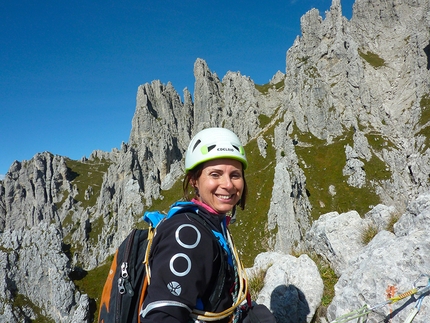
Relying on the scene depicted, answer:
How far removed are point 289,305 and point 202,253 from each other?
5369mm

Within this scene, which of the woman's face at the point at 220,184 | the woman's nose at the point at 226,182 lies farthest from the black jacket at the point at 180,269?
the woman's nose at the point at 226,182

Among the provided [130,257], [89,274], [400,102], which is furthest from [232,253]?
[400,102]

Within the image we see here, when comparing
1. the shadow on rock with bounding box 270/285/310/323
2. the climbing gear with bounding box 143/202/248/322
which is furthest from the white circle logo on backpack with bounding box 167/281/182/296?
the shadow on rock with bounding box 270/285/310/323

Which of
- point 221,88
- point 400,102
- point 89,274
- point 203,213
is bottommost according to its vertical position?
point 89,274

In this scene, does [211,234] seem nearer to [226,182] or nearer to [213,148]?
[226,182]

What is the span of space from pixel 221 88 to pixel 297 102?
8763cm

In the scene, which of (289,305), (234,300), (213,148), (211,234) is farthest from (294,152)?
(211,234)

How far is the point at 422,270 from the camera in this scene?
473 cm

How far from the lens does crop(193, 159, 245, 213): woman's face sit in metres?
3.80

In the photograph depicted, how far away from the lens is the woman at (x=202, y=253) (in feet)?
8.79

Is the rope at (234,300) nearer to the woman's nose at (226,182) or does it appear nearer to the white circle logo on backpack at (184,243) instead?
the white circle logo on backpack at (184,243)

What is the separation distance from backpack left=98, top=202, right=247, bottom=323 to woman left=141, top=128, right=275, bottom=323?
3 centimetres

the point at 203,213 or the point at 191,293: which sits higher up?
the point at 203,213

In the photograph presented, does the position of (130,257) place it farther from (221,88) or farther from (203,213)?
(221,88)
